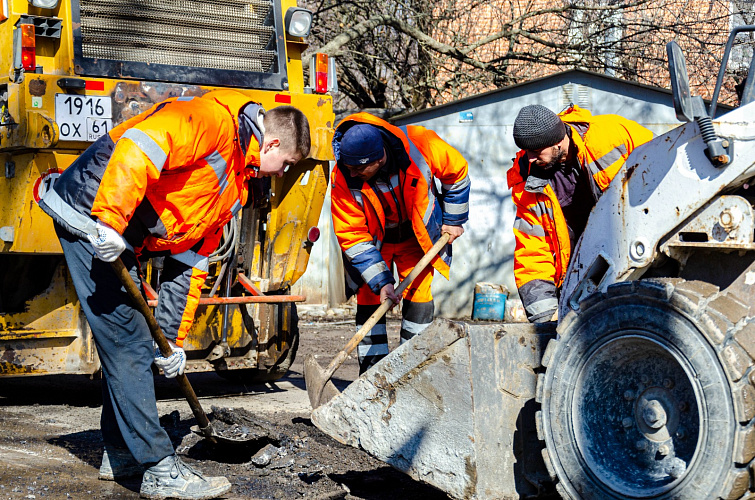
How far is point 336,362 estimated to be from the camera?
167 inches

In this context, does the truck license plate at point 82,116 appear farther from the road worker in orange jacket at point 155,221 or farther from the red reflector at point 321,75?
the red reflector at point 321,75

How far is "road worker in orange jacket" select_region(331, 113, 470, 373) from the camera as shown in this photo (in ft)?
14.3

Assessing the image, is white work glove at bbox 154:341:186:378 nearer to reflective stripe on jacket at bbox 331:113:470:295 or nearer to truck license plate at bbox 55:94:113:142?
reflective stripe on jacket at bbox 331:113:470:295

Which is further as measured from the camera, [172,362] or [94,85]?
[94,85]

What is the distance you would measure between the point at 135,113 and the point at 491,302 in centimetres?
506

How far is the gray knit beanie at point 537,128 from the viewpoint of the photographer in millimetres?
3787

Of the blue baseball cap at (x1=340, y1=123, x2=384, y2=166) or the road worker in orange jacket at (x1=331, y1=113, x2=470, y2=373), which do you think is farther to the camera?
the road worker in orange jacket at (x1=331, y1=113, x2=470, y2=373)

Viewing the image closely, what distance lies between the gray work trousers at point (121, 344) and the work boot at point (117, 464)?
0.19m

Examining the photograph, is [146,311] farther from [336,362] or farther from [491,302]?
[491,302]

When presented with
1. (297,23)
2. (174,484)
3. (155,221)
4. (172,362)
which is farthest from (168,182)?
(297,23)

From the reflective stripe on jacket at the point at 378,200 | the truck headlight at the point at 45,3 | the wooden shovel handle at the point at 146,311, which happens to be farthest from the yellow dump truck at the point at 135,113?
the wooden shovel handle at the point at 146,311

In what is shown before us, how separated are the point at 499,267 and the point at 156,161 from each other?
21.8 feet

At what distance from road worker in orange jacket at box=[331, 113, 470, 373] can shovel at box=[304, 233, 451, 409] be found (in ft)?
0.21

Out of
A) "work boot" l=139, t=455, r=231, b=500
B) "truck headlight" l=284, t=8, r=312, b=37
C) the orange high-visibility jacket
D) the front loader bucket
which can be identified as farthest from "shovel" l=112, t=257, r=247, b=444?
"truck headlight" l=284, t=8, r=312, b=37
